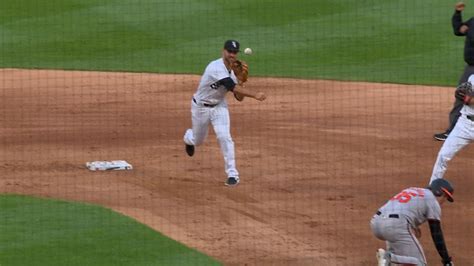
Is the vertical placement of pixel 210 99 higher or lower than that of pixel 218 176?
higher

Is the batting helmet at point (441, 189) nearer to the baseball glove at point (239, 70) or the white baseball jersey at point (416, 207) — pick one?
the white baseball jersey at point (416, 207)

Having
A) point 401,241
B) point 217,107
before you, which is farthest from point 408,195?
point 217,107

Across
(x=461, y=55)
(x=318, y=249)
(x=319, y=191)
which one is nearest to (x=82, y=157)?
(x=319, y=191)

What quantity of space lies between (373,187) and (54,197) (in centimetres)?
383

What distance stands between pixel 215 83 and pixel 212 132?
272 cm

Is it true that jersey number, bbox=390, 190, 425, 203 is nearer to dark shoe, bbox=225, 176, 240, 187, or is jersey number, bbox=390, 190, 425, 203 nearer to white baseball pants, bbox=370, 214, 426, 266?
white baseball pants, bbox=370, 214, 426, 266

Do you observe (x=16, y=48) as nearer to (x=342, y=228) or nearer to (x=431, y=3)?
(x=431, y=3)

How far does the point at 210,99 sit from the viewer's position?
1432cm

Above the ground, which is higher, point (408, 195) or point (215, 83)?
point (215, 83)

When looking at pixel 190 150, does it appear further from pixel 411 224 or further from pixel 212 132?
pixel 411 224

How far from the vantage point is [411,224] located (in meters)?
11.0

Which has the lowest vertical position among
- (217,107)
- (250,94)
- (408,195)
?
(408,195)

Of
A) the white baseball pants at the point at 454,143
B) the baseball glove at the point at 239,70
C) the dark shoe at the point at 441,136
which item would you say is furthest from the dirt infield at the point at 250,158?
the baseball glove at the point at 239,70

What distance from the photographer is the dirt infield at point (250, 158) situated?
40.8 feet
